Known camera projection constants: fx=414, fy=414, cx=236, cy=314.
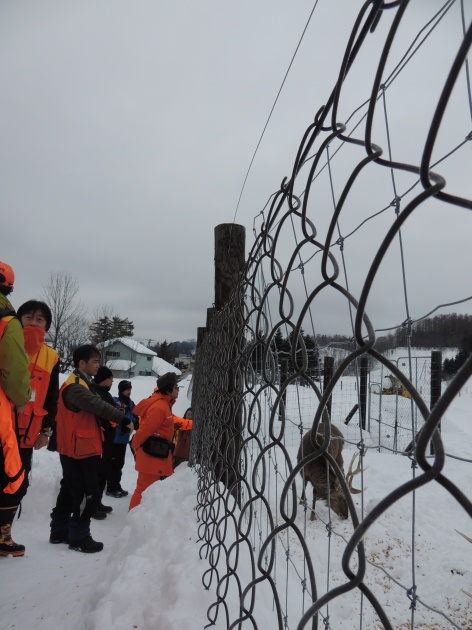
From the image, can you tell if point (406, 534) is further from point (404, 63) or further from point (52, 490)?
point (404, 63)

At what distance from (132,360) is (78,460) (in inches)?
1926

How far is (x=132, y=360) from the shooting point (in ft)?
168

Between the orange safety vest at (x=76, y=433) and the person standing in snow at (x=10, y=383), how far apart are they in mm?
859

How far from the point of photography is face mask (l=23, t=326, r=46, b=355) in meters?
3.14

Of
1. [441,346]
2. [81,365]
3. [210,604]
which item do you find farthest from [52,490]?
[441,346]

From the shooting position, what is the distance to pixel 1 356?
99.3 inches

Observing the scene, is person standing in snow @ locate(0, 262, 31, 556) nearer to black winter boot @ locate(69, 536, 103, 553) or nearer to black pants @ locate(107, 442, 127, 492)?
black winter boot @ locate(69, 536, 103, 553)

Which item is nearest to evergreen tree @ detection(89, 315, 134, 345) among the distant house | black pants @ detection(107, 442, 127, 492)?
the distant house

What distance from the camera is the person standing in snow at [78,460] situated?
11.7ft

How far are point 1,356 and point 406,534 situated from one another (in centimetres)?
473

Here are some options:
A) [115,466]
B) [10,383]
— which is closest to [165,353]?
[115,466]

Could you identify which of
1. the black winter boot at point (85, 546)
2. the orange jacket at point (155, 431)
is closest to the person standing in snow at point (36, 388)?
the black winter boot at point (85, 546)

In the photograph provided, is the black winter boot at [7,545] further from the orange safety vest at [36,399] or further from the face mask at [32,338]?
the face mask at [32,338]

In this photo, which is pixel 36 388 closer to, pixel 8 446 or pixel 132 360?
pixel 8 446
